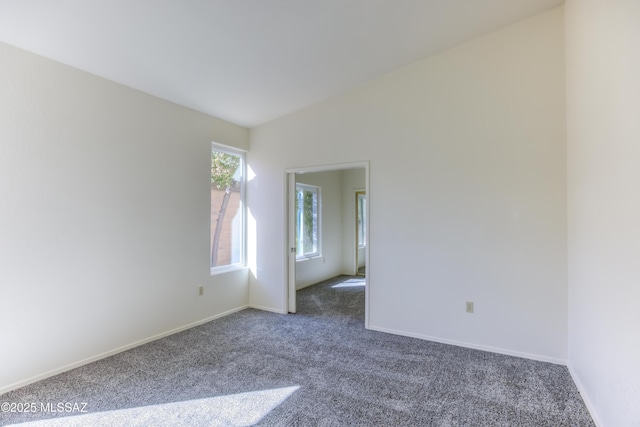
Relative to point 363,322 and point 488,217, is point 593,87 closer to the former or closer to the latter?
point 488,217

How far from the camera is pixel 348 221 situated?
7.37 m

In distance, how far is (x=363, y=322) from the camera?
13.1ft

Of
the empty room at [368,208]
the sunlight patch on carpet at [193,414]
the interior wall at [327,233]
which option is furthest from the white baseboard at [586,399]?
the interior wall at [327,233]

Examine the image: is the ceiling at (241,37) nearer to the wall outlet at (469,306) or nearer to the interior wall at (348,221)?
the wall outlet at (469,306)

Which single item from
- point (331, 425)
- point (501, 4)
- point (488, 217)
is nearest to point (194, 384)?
point (331, 425)

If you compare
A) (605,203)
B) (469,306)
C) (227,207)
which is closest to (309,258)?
(227,207)

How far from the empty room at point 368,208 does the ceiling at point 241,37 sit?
22 mm

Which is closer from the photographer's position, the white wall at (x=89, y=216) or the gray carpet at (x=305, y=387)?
the gray carpet at (x=305, y=387)

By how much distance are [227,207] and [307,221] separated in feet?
7.27

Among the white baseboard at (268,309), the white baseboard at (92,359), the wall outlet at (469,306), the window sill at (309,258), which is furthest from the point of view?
the window sill at (309,258)

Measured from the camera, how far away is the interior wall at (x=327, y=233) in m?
6.17

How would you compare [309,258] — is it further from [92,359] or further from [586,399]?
[586,399]

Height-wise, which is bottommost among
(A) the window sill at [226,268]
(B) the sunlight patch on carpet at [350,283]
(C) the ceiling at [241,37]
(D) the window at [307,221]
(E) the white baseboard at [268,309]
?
(B) the sunlight patch on carpet at [350,283]

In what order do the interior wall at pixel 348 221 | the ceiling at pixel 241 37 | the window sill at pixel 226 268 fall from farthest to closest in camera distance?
the interior wall at pixel 348 221 < the window sill at pixel 226 268 < the ceiling at pixel 241 37
